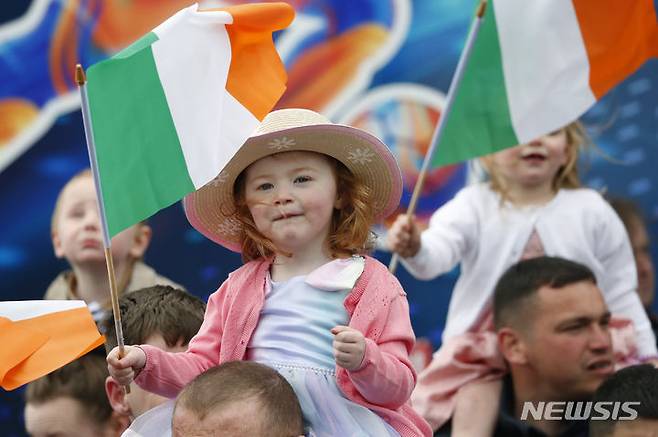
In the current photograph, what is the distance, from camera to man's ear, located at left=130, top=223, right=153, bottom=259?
4.80 metres

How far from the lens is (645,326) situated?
446 cm

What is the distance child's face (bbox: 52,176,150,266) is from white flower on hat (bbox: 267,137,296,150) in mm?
1856

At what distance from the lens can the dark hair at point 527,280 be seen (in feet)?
13.5

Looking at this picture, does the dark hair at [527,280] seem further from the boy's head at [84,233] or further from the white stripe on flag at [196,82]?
the white stripe on flag at [196,82]

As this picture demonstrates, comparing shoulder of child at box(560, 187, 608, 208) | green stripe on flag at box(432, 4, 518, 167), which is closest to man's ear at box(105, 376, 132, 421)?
green stripe on flag at box(432, 4, 518, 167)

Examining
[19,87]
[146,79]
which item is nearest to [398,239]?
[146,79]

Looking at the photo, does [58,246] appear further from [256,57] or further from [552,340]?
[256,57]

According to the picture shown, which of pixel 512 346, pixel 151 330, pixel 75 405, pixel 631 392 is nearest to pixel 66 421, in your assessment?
pixel 75 405

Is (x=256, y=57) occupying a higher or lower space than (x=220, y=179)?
higher

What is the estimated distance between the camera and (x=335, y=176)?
3.00 meters

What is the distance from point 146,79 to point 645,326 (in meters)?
2.21

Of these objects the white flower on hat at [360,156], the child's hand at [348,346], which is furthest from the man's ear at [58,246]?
the child's hand at [348,346]

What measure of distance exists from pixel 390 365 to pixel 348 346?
15 cm

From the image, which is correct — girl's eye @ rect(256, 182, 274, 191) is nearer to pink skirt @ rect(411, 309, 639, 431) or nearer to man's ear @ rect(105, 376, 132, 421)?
man's ear @ rect(105, 376, 132, 421)
